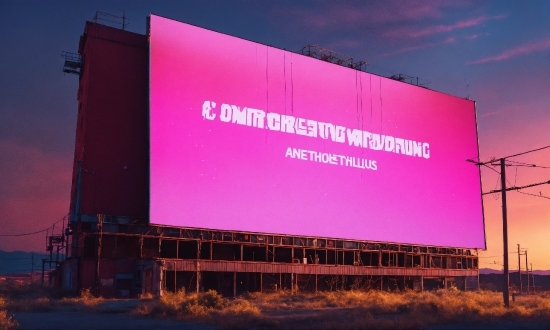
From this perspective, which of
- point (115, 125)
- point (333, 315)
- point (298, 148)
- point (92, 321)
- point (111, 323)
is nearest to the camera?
point (111, 323)

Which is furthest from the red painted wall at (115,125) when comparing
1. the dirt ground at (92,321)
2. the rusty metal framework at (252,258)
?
the dirt ground at (92,321)

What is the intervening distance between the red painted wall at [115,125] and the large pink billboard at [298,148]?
10.7ft

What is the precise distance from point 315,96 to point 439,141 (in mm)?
16896

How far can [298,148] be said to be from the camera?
167 ft

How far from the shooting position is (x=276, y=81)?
50.6 meters

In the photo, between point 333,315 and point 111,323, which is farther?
point 333,315

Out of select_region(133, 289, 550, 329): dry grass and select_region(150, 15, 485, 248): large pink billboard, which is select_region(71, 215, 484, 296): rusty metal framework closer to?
select_region(150, 15, 485, 248): large pink billboard

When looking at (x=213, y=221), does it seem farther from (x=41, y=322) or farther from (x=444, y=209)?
(x=444, y=209)

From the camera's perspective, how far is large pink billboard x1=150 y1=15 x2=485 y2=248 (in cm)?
4466

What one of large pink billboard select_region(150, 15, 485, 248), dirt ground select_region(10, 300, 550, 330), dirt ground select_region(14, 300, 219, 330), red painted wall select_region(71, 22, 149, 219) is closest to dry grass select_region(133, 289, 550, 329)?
dirt ground select_region(10, 300, 550, 330)

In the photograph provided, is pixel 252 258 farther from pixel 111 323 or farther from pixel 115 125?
pixel 111 323

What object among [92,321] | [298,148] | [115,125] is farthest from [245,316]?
[298,148]

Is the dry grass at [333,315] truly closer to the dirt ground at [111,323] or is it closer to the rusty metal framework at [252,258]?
the dirt ground at [111,323]

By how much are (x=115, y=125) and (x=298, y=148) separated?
14.8m
